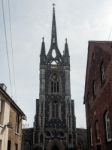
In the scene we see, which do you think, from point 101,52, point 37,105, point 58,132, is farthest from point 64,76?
point 101,52

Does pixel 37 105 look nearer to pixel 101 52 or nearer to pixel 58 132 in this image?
pixel 58 132

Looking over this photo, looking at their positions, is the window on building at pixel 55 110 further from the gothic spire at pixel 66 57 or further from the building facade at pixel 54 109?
the gothic spire at pixel 66 57

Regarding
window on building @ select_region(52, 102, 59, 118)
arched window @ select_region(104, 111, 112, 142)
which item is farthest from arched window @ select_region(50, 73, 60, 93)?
arched window @ select_region(104, 111, 112, 142)

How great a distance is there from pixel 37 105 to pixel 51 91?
468 cm

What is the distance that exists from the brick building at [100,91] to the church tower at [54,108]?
30584 millimetres

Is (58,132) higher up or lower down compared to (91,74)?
lower down

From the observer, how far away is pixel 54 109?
55.4 metres

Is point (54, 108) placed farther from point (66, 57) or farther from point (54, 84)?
point (66, 57)

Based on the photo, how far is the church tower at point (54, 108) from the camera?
51.9 meters

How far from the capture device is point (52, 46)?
2606 inches

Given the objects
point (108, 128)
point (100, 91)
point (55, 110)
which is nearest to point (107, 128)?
point (108, 128)

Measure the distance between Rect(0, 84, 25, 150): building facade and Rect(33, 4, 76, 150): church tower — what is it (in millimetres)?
29048

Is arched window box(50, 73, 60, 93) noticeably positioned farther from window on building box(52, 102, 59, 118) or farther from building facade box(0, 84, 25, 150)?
building facade box(0, 84, 25, 150)

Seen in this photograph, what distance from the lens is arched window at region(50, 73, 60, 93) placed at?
57.5 m
